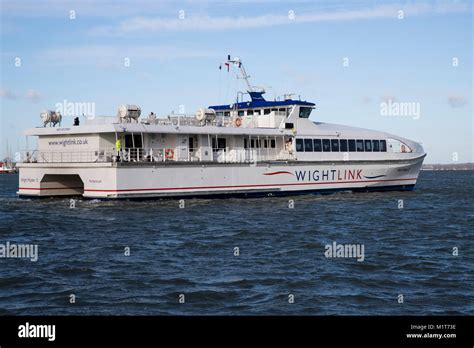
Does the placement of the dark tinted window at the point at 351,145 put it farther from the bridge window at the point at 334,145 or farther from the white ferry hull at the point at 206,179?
the bridge window at the point at 334,145

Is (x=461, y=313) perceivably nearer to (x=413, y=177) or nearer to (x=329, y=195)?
(x=329, y=195)

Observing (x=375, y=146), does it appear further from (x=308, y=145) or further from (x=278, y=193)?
(x=278, y=193)

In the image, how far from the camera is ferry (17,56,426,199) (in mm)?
29969

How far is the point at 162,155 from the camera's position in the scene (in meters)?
31.7

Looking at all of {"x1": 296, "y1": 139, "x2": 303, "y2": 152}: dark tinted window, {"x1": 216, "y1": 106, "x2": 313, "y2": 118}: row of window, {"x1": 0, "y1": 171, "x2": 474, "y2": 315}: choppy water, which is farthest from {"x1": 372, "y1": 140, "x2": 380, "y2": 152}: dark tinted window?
{"x1": 0, "y1": 171, "x2": 474, "y2": 315}: choppy water

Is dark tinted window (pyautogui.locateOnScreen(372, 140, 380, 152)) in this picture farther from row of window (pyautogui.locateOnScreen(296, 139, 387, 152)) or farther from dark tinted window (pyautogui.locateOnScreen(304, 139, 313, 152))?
dark tinted window (pyautogui.locateOnScreen(304, 139, 313, 152))

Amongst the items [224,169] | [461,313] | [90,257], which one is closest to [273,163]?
[224,169]

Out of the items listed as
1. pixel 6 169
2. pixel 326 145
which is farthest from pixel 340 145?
pixel 6 169

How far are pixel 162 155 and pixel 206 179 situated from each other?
2593 millimetres

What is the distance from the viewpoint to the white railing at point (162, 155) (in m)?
30.2

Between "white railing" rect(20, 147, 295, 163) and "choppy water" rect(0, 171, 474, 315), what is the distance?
308 centimetres

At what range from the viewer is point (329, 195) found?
36969mm
